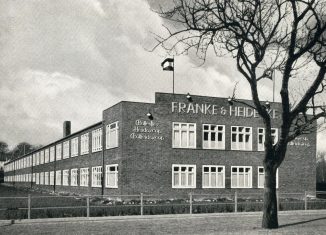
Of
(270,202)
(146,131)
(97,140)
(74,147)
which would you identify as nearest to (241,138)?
(146,131)

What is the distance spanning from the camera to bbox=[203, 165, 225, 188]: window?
98.5ft

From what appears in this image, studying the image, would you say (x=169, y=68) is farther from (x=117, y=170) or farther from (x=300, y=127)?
(x=300, y=127)

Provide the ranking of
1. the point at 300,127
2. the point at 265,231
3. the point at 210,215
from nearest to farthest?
1. the point at 265,231
2. the point at 300,127
3. the point at 210,215

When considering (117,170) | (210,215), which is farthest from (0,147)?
(210,215)

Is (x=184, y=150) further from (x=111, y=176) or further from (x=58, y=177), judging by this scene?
(x=58, y=177)

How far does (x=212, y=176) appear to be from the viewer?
3027 cm

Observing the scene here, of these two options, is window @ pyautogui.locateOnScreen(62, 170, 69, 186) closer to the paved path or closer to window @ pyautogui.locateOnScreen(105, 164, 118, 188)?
window @ pyautogui.locateOnScreen(105, 164, 118, 188)

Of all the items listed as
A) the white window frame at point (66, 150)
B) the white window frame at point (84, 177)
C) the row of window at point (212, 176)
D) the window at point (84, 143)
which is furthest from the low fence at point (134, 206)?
the white window frame at point (66, 150)

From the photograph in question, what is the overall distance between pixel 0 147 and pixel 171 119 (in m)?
132

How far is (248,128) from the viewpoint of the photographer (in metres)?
32.1

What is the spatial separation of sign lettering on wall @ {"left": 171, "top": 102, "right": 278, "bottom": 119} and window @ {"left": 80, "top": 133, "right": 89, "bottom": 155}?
10331 millimetres

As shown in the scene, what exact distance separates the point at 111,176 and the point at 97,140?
4605mm

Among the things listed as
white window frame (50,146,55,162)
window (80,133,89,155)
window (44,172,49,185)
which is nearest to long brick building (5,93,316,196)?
window (80,133,89,155)

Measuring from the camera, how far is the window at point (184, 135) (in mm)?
29359
